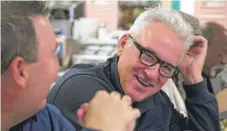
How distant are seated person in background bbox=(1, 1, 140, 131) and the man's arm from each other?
64cm

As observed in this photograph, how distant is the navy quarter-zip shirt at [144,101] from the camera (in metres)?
1.05

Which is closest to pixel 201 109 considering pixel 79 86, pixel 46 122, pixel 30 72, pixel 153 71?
pixel 153 71

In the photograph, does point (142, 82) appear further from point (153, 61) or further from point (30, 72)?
point (30, 72)

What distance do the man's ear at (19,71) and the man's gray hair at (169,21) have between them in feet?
1.73

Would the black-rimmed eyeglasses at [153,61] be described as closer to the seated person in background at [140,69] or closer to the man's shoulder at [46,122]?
the seated person in background at [140,69]

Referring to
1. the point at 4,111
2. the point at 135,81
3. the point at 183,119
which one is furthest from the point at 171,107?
the point at 4,111

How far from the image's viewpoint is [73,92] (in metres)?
1.05

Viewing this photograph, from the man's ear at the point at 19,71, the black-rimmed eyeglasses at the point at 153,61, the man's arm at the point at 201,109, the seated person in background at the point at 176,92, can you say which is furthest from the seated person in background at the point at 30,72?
the seated person in background at the point at 176,92

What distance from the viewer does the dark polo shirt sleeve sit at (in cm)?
103

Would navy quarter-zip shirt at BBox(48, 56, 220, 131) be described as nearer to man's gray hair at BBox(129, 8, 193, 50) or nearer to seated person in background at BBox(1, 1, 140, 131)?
man's gray hair at BBox(129, 8, 193, 50)

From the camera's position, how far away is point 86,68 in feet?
3.97

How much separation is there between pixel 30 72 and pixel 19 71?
0.09 ft

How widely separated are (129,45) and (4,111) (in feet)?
1.75

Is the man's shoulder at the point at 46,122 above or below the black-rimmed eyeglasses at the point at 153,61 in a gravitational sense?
below
